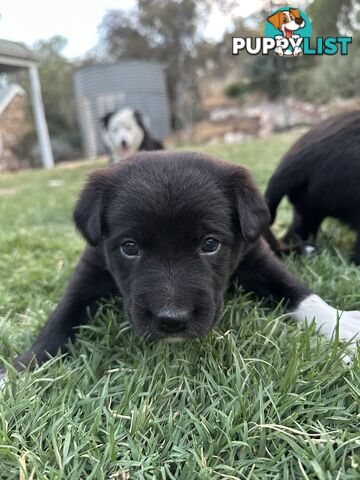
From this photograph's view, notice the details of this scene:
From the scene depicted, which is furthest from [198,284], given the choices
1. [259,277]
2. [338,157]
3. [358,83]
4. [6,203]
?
[358,83]

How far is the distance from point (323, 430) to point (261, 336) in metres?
0.57

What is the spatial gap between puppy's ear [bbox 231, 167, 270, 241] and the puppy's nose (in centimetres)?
56

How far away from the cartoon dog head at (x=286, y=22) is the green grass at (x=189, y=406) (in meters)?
3.02

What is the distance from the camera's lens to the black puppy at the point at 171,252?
1.85 metres

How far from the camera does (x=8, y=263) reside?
11.7 feet

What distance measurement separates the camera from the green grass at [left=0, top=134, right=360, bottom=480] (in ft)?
4.46

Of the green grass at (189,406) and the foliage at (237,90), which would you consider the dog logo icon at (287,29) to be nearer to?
the green grass at (189,406)

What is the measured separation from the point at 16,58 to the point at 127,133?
520 cm

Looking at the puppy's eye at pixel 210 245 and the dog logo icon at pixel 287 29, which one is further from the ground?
the dog logo icon at pixel 287 29

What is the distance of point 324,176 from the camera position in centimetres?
294

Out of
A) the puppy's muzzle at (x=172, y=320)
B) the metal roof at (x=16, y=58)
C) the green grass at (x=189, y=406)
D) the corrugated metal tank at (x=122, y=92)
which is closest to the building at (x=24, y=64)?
the metal roof at (x=16, y=58)

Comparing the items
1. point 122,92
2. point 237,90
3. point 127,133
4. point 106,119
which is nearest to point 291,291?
point 127,133

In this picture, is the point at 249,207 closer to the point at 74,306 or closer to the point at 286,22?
the point at 74,306

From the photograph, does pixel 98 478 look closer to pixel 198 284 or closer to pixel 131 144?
pixel 198 284
